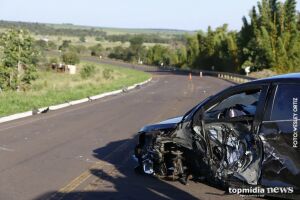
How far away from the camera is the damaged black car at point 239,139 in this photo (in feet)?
21.0

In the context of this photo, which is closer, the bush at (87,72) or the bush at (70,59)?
the bush at (87,72)

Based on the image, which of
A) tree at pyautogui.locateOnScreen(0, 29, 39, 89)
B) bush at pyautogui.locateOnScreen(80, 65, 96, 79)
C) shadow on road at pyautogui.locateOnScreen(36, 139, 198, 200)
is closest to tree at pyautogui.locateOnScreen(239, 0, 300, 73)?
bush at pyautogui.locateOnScreen(80, 65, 96, 79)

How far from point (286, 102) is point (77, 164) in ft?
16.4

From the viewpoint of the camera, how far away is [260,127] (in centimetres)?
667

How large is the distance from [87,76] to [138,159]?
56.1 metres

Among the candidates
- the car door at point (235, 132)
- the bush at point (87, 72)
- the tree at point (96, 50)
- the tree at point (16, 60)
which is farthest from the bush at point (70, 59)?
the car door at point (235, 132)

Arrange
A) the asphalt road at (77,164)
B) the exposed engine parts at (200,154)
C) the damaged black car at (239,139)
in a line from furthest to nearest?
1. the asphalt road at (77,164)
2. the exposed engine parts at (200,154)
3. the damaged black car at (239,139)

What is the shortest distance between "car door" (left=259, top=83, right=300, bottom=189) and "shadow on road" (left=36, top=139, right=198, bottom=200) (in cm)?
148

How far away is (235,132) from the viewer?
276 inches

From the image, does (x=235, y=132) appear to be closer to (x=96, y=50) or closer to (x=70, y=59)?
(x=70, y=59)

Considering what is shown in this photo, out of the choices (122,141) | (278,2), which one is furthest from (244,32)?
(122,141)

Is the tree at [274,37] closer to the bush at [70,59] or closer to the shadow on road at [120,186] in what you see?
→ the bush at [70,59]

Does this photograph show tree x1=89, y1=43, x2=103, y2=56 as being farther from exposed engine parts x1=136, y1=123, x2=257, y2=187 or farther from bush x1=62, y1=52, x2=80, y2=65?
exposed engine parts x1=136, y1=123, x2=257, y2=187

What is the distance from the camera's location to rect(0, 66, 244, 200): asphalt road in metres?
7.95
